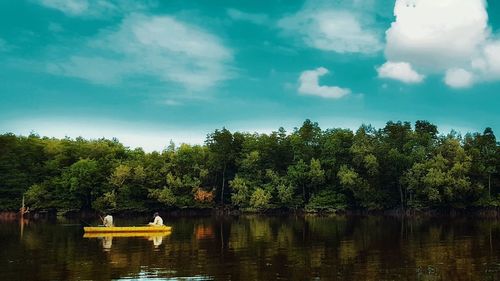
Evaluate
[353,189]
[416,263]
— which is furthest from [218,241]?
[353,189]

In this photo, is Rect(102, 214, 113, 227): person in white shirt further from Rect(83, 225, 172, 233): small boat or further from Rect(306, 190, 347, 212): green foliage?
Rect(306, 190, 347, 212): green foliage

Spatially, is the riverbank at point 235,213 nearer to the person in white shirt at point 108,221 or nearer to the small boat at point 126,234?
the person in white shirt at point 108,221

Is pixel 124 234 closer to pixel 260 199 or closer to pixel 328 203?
pixel 260 199

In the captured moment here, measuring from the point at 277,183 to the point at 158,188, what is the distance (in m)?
17.1

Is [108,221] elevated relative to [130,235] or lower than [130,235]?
elevated

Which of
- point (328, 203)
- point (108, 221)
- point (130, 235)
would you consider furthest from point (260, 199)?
point (130, 235)

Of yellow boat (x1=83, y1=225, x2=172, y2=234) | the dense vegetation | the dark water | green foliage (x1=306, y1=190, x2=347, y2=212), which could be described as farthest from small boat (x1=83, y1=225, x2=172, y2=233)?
green foliage (x1=306, y1=190, x2=347, y2=212)

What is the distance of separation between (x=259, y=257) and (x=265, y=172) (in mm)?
50088

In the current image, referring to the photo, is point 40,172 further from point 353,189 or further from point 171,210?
point 353,189

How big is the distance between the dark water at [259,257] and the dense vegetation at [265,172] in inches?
1178

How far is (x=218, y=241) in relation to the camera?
1267 inches

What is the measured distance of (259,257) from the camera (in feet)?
79.0

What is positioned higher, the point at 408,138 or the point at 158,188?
the point at 408,138

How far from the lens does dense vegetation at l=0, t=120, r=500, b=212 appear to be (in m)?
63.2
